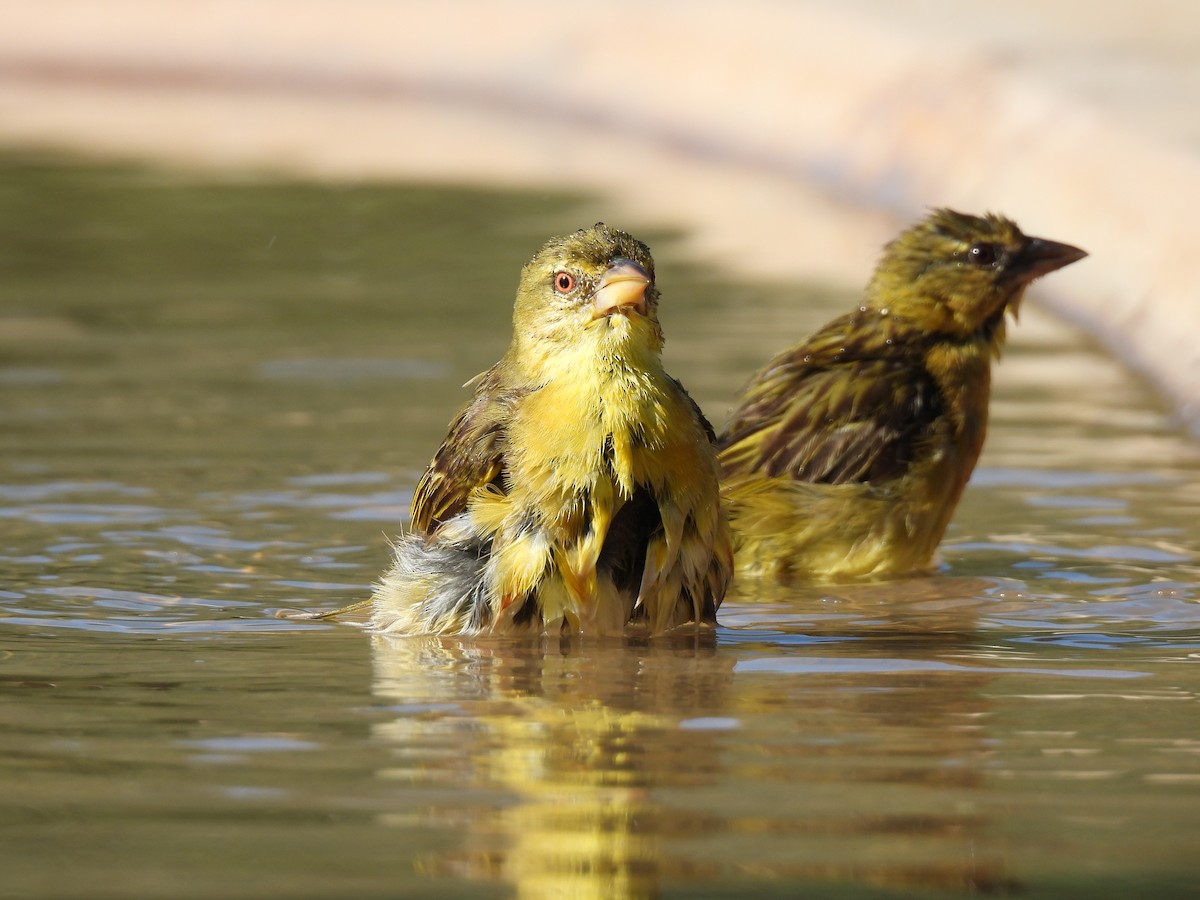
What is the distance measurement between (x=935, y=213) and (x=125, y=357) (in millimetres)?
3613

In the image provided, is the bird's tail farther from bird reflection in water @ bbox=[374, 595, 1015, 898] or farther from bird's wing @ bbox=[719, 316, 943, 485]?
bird's wing @ bbox=[719, 316, 943, 485]

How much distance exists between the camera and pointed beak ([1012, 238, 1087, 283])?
7.37 m

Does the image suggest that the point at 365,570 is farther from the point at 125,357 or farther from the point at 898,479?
the point at 125,357

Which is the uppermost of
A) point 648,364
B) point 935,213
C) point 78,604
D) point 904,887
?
point 935,213

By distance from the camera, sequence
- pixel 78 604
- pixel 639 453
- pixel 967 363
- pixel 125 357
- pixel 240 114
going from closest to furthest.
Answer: pixel 639 453 < pixel 78 604 < pixel 967 363 < pixel 125 357 < pixel 240 114

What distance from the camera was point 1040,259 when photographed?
7395 millimetres

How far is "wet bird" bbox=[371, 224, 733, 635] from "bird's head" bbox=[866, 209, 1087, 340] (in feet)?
5.65

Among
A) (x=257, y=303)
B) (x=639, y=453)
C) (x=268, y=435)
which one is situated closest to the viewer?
(x=639, y=453)

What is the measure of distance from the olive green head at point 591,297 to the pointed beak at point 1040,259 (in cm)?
190

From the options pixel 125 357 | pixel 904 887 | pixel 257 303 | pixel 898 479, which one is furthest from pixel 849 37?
pixel 904 887

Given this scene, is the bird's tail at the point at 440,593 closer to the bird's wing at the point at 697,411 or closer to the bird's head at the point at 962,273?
the bird's wing at the point at 697,411

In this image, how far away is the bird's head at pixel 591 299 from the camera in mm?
5605

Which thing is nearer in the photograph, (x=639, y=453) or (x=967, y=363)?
(x=639, y=453)

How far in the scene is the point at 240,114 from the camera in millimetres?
19281
